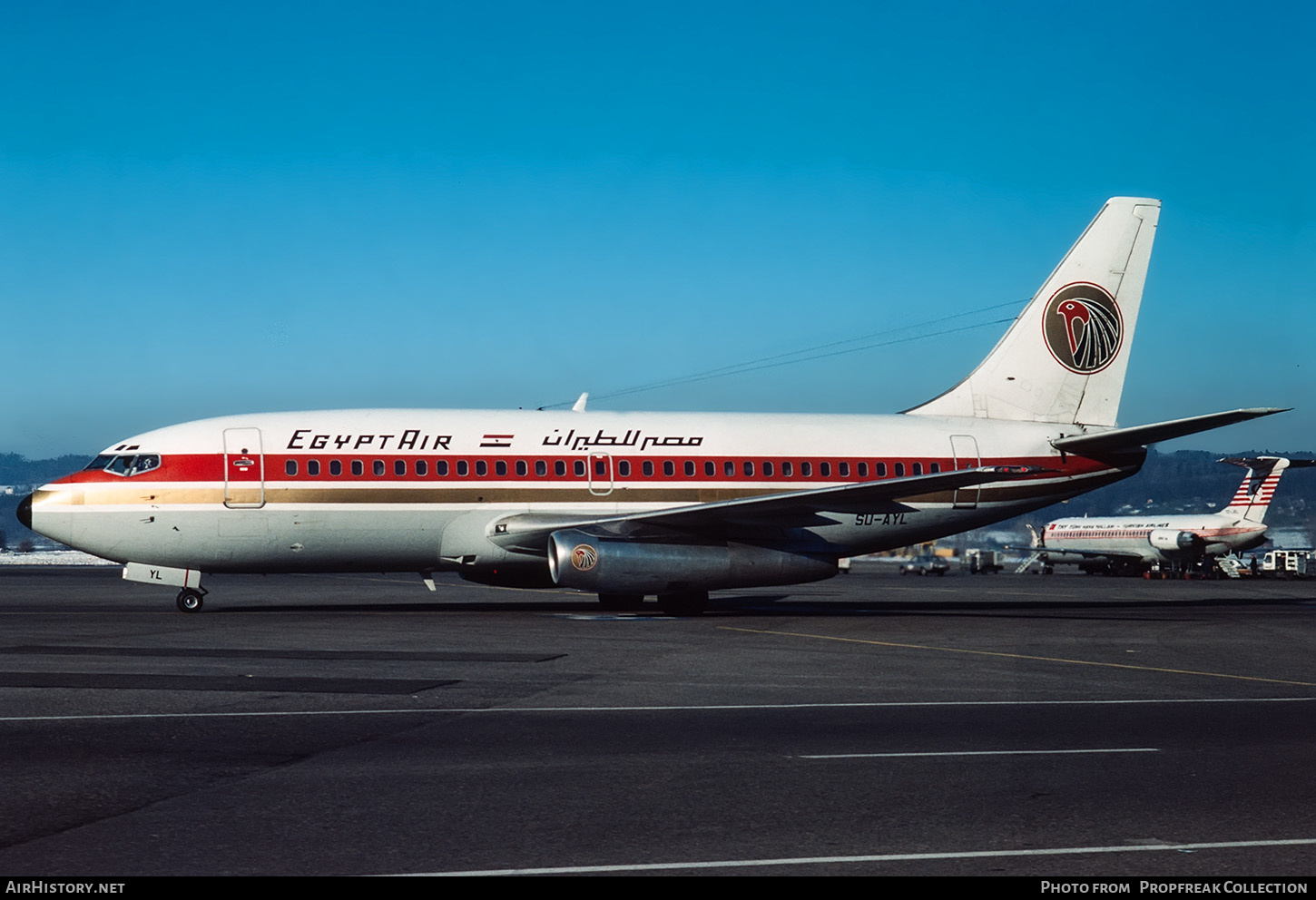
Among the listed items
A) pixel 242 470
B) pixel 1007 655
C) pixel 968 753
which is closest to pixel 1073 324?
pixel 1007 655

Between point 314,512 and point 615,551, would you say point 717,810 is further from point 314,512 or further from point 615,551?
point 314,512

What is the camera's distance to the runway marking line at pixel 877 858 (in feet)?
19.3

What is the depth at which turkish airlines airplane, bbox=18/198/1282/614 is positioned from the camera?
79.5 feet

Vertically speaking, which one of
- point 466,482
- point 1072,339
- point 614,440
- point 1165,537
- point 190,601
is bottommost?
point 190,601

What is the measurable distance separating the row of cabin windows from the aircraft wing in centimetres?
103

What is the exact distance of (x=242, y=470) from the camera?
81.0 ft

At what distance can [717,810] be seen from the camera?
731cm

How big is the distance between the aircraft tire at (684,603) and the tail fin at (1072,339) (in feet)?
26.8

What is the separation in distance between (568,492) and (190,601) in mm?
7997

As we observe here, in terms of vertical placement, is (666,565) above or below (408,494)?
below

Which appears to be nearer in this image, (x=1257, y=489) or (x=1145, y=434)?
(x=1145, y=434)

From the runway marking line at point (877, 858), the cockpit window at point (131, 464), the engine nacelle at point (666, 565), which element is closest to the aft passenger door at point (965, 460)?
the engine nacelle at point (666, 565)

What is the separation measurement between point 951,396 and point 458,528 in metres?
12.7

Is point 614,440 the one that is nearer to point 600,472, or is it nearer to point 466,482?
point 600,472
